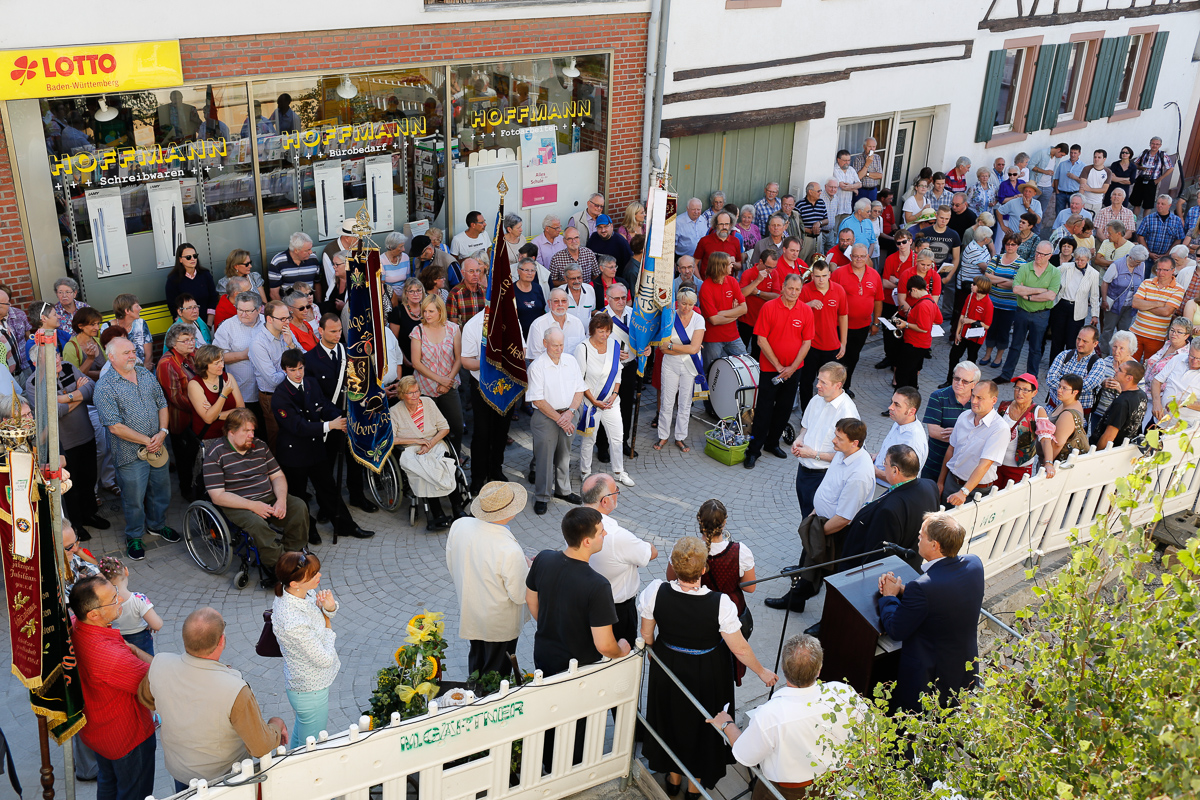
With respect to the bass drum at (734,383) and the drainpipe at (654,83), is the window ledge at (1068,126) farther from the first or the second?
the bass drum at (734,383)

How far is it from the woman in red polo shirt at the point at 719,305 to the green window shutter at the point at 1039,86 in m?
9.72

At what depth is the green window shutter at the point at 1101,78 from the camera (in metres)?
18.2

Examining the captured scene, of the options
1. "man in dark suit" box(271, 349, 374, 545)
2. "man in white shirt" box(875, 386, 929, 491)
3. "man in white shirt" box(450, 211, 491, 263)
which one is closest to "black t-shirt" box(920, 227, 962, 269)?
"man in white shirt" box(450, 211, 491, 263)

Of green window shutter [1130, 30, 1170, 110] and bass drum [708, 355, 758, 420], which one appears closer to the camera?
bass drum [708, 355, 758, 420]

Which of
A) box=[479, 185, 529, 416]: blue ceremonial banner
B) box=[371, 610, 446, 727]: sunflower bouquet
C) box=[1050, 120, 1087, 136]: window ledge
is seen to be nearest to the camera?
box=[371, 610, 446, 727]: sunflower bouquet

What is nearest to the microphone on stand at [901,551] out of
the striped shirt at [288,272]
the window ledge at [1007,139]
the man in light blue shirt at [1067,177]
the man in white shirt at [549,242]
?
the man in white shirt at [549,242]

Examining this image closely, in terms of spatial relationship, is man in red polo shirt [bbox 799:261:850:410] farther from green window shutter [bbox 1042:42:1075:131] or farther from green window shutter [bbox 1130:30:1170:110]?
green window shutter [bbox 1130:30:1170:110]

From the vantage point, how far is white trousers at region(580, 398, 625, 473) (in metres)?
9.11

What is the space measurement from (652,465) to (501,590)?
13.8 ft

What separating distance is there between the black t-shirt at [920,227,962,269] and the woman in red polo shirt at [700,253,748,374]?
3929 mm

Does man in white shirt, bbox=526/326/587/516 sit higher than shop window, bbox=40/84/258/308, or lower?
lower

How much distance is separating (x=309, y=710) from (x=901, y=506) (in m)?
3.71

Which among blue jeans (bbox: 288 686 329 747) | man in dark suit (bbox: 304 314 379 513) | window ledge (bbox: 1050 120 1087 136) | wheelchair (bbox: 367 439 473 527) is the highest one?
window ledge (bbox: 1050 120 1087 136)

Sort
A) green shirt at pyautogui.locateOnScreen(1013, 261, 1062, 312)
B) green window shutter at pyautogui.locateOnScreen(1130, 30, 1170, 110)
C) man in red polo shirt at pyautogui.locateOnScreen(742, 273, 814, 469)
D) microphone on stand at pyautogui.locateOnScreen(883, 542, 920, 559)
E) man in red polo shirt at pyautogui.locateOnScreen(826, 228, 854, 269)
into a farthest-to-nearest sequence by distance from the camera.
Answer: green window shutter at pyautogui.locateOnScreen(1130, 30, 1170, 110) → man in red polo shirt at pyautogui.locateOnScreen(826, 228, 854, 269) → green shirt at pyautogui.locateOnScreen(1013, 261, 1062, 312) → man in red polo shirt at pyautogui.locateOnScreen(742, 273, 814, 469) → microphone on stand at pyautogui.locateOnScreen(883, 542, 920, 559)
